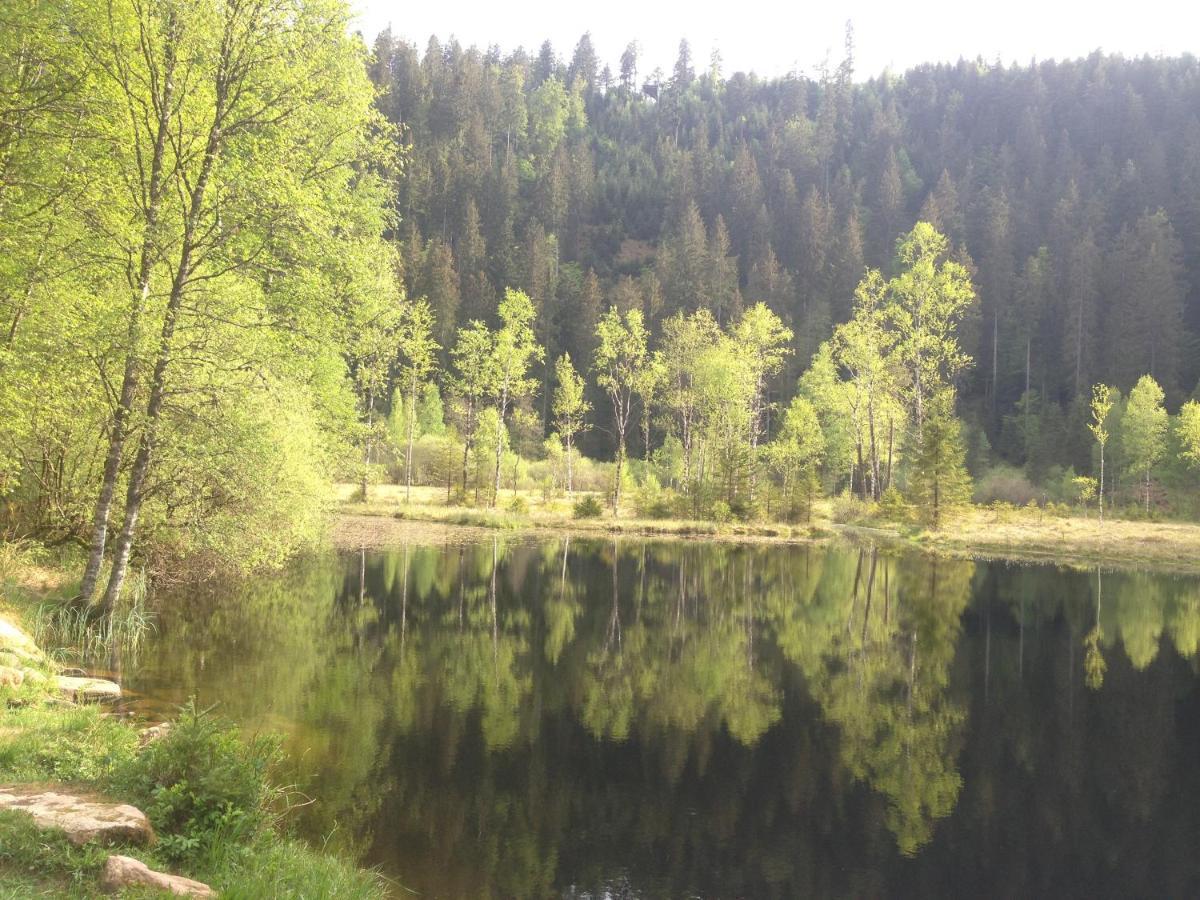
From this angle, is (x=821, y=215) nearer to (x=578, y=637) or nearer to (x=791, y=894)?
(x=578, y=637)

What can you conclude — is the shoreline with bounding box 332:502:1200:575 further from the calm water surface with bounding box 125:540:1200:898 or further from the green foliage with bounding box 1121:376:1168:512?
the calm water surface with bounding box 125:540:1200:898

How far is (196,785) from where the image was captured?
6527 mm

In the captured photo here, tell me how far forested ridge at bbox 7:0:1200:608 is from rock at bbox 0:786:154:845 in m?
7.69

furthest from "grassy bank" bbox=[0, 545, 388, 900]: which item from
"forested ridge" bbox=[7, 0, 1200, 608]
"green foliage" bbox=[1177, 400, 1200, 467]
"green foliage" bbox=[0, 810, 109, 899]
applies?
"green foliage" bbox=[1177, 400, 1200, 467]

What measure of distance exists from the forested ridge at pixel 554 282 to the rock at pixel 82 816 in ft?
25.2

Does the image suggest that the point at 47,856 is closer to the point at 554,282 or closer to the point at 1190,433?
the point at 1190,433

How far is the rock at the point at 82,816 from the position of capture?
18.3 ft

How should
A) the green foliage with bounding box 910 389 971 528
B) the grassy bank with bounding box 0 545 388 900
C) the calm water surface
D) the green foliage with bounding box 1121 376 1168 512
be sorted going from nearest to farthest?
the grassy bank with bounding box 0 545 388 900 → the calm water surface → the green foliage with bounding box 910 389 971 528 → the green foliage with bounding box 1121 376 1168 512

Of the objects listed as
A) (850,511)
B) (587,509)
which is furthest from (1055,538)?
(587,509)

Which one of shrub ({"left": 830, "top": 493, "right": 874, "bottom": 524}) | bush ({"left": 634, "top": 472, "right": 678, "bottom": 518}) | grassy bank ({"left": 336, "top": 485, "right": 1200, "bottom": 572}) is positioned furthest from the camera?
bush ({"left": 634, "top": 472, "right": 678, "bottom": 518})

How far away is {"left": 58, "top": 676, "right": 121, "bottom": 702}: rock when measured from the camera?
10414 mm

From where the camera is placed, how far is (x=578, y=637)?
18734mm

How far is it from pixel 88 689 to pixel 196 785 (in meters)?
5.80

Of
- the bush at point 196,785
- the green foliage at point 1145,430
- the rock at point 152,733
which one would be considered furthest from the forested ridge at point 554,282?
the bush at point 196,785
